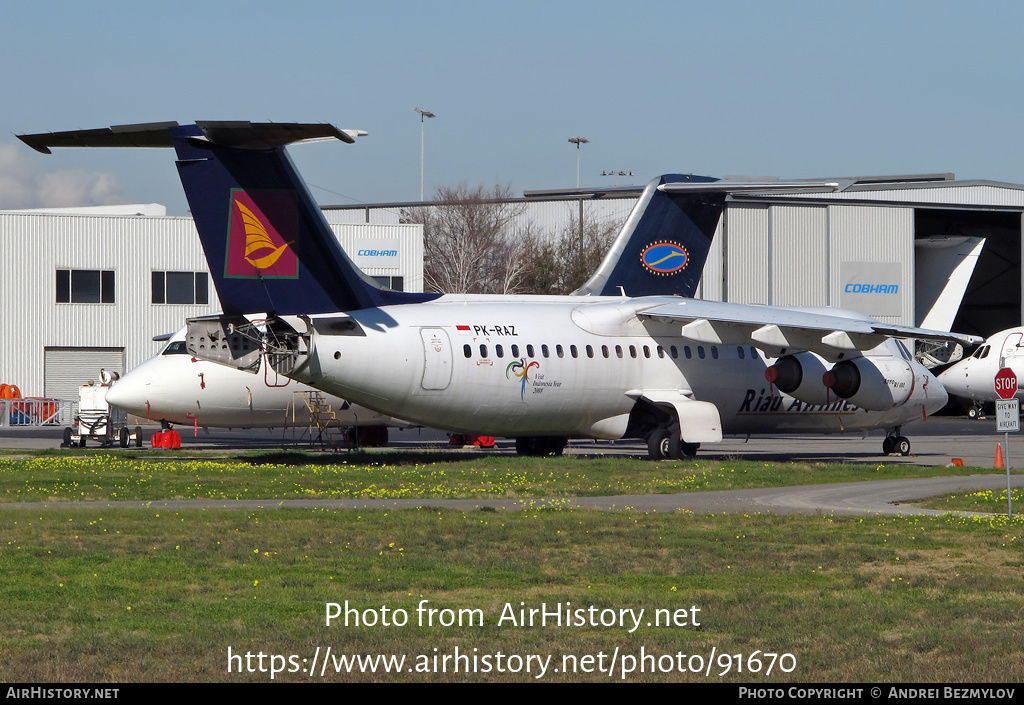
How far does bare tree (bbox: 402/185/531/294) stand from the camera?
79.9m

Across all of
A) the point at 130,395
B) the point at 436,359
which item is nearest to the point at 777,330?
the point at 436,359

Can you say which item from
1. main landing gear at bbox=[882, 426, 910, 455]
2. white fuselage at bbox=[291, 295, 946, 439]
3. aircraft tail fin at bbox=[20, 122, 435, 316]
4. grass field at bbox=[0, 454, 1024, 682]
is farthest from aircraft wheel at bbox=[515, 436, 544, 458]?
grass field at bbox=[0, 454, 1024, 682]

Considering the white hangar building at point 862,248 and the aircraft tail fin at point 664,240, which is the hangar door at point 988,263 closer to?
the white hangar building at point 862,248

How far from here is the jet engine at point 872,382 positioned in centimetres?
2797

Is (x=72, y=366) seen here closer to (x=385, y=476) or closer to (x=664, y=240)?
(x=664, y=240)

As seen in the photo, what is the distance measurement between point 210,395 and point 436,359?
301 inches

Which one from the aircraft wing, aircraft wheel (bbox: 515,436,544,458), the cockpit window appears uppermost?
the aircraft wing

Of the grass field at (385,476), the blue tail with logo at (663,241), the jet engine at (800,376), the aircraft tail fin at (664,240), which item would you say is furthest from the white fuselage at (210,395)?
the jet engine at (800,376)

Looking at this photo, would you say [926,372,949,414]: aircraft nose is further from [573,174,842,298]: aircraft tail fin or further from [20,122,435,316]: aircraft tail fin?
[20,122,435,316]: aircraft tail fin

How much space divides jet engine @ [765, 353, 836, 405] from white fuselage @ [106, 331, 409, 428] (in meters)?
9.93

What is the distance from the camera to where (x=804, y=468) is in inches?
954

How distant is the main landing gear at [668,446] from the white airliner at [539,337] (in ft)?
0.11

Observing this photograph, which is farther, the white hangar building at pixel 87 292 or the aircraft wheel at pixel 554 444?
the white hangar building at pixel 87 292

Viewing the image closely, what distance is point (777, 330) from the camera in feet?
85.8
